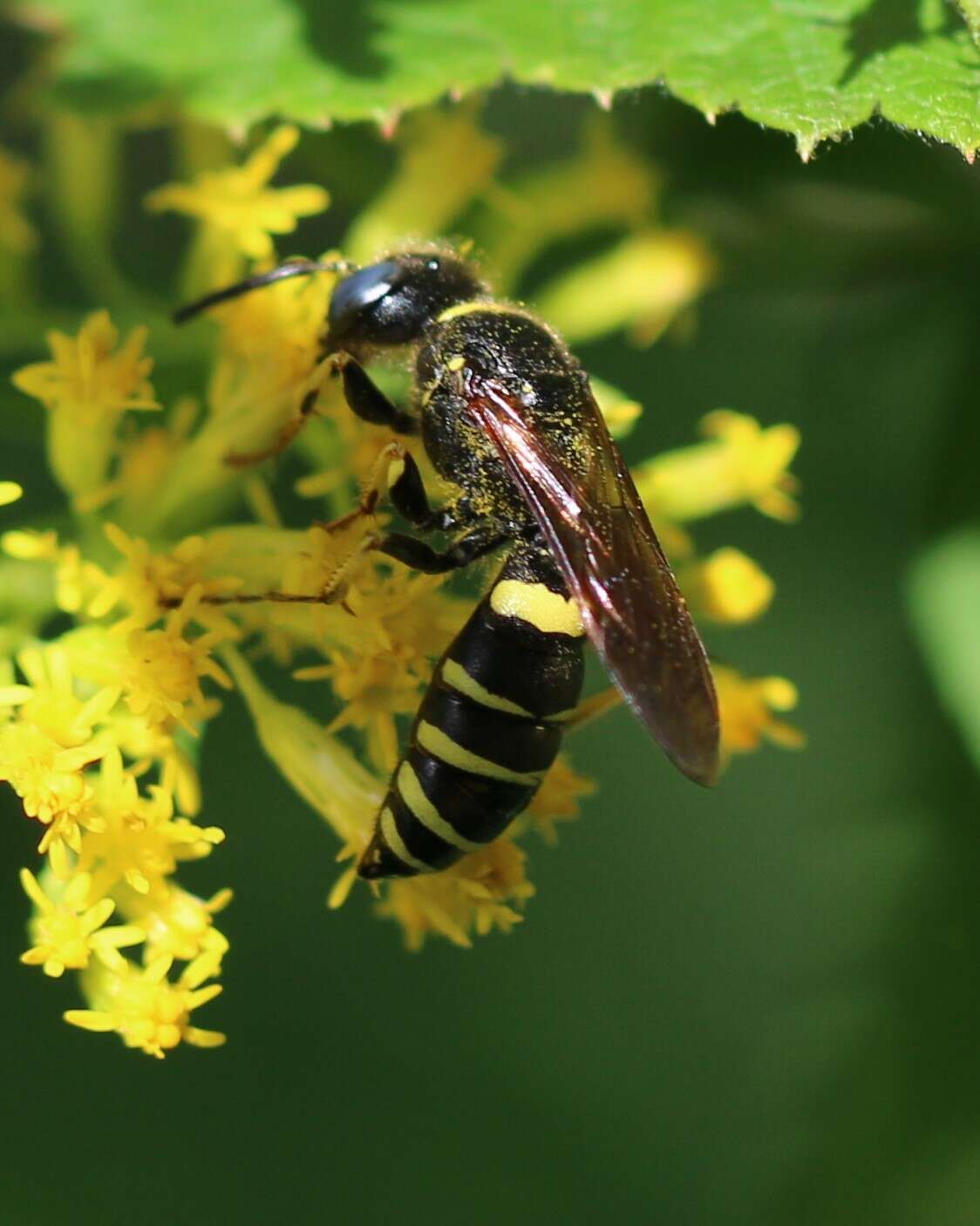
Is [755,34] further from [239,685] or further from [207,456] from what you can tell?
[239,685]

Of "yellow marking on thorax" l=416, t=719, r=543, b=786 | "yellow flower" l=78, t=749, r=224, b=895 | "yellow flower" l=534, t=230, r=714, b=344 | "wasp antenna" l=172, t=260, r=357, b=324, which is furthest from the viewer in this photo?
"yellow flower" l=534, t=230, r=714, b=344

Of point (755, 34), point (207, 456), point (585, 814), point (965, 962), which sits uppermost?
point (755, 34)

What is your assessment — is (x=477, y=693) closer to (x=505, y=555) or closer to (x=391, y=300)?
(x=505, y=555)

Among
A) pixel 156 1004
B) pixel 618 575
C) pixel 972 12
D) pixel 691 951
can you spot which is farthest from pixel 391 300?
pixel 691 951

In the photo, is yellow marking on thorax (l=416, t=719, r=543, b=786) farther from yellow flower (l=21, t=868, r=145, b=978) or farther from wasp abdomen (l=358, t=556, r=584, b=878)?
yellow flower (l=21, t=868, r=145, b=978)

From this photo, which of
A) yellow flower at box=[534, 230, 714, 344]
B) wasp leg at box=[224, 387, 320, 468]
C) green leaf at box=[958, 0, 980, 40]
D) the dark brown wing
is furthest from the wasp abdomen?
yellow flower at box=[534, 230, 714, 344]

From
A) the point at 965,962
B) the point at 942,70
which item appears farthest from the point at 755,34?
the point at 965,962

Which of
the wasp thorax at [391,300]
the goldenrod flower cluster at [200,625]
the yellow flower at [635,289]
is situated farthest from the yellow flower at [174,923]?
the yellow flower at [635,289]

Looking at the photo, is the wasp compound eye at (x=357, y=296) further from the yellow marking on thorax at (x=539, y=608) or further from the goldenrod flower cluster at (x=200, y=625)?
the yellow marking on thorax at (x=539, y=608)
